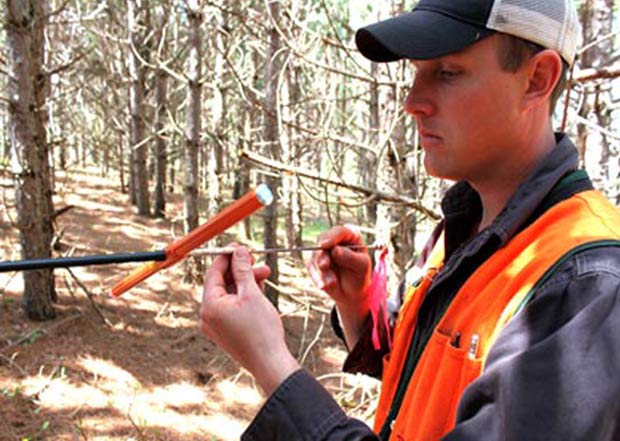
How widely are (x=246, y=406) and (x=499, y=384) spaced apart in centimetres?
587

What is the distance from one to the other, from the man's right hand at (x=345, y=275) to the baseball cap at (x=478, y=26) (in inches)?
26.0

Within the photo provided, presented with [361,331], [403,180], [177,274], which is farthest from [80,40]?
[361,331]

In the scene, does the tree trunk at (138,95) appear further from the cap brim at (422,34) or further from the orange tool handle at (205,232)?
the cap brim at (422,34)

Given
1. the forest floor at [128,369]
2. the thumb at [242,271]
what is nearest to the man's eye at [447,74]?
the thumb at [242,271]

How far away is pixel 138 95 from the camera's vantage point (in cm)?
1235

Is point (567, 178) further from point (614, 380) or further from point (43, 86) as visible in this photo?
point (43, 86)

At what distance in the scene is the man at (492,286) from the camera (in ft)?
2.83

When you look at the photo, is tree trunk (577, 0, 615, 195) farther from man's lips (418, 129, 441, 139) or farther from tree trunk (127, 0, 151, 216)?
tree trunk (127, 0, 151, 216)

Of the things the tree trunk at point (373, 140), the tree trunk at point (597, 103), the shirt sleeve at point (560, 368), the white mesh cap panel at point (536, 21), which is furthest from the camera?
the tree trunk at point (373, 140)

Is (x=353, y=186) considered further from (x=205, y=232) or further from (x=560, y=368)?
(x=560, y=368)

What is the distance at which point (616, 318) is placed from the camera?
860mm

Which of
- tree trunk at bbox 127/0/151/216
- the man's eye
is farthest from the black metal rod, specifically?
tree trunk at bbox 127/0/151/216

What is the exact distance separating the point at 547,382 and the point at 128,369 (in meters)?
6.28

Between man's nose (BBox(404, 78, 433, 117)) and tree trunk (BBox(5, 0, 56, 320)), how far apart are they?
17.4ft
